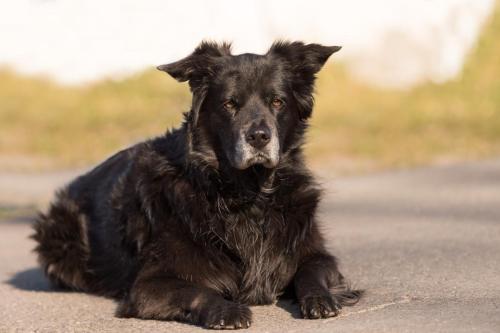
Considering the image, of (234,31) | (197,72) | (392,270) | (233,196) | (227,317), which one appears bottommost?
(227,317)

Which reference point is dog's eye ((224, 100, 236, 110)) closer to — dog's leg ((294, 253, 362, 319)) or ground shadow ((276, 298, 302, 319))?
dog's leg ((294, 253, 362, 319))

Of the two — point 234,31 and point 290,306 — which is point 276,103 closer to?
point 290,306

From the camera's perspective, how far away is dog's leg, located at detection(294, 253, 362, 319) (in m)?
5.93

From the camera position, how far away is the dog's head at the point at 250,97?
6309 millimetres

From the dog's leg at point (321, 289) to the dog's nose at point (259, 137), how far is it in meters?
0.86

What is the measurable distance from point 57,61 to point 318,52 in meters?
16.5

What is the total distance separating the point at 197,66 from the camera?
6.59m

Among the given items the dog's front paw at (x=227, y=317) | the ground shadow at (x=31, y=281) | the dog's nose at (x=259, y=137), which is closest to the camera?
the dog's front paw at (x=227, y=317)

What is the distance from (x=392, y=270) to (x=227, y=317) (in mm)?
2168

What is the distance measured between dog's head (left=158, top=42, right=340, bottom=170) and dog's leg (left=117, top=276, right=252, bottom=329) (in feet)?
2.84

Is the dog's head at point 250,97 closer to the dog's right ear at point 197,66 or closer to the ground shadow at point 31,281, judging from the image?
the dog's right ear at point 197,66

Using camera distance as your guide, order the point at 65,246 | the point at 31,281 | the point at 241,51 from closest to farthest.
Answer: the point at 65,246
the point at 31,281
the point at 241,51

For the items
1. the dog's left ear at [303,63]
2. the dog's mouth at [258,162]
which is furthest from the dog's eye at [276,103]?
the dog's mouth at [258,162]

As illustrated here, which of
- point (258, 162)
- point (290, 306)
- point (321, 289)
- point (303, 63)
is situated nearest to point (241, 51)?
point (303, 63)
